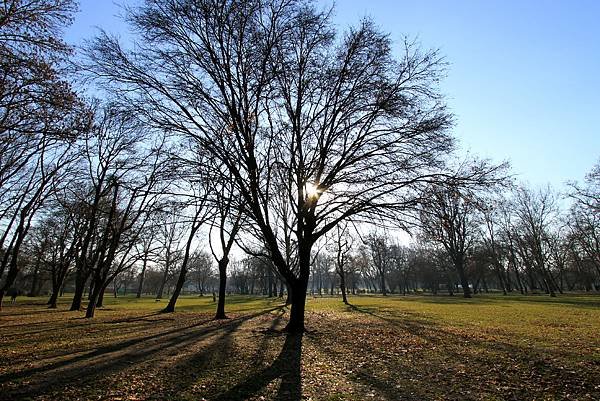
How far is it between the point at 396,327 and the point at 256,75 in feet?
41.0

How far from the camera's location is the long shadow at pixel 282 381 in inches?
274

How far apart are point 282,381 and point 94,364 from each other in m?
4.89

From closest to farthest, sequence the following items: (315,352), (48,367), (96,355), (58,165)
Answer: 1. (48,367)
2. (96,355)
3. (315,352)
4. (58,165)

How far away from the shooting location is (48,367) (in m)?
8.79

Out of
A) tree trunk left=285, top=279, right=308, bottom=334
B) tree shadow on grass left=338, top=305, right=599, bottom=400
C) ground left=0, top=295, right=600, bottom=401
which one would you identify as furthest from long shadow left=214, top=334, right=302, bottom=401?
tree trunk left=285, top=279, right=308, bottom=334

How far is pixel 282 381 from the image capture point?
26.2 ft

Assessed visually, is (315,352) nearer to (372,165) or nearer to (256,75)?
(372,165)

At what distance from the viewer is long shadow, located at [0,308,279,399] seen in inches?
292

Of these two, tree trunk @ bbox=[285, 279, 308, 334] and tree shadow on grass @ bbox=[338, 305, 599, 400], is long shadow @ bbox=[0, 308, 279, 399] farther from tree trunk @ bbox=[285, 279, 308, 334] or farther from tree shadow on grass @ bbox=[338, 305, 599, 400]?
tree shadow on grass @ bbox=[338, 305, 599, 400]

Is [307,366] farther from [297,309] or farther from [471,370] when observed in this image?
[297,309]

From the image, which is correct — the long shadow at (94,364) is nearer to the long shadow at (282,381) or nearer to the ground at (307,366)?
the ground at (307,366)

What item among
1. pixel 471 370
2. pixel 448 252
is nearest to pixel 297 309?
pixel 471 370

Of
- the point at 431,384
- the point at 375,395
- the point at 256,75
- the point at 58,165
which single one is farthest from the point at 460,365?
the point at 58,165

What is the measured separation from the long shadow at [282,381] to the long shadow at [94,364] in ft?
10.3
